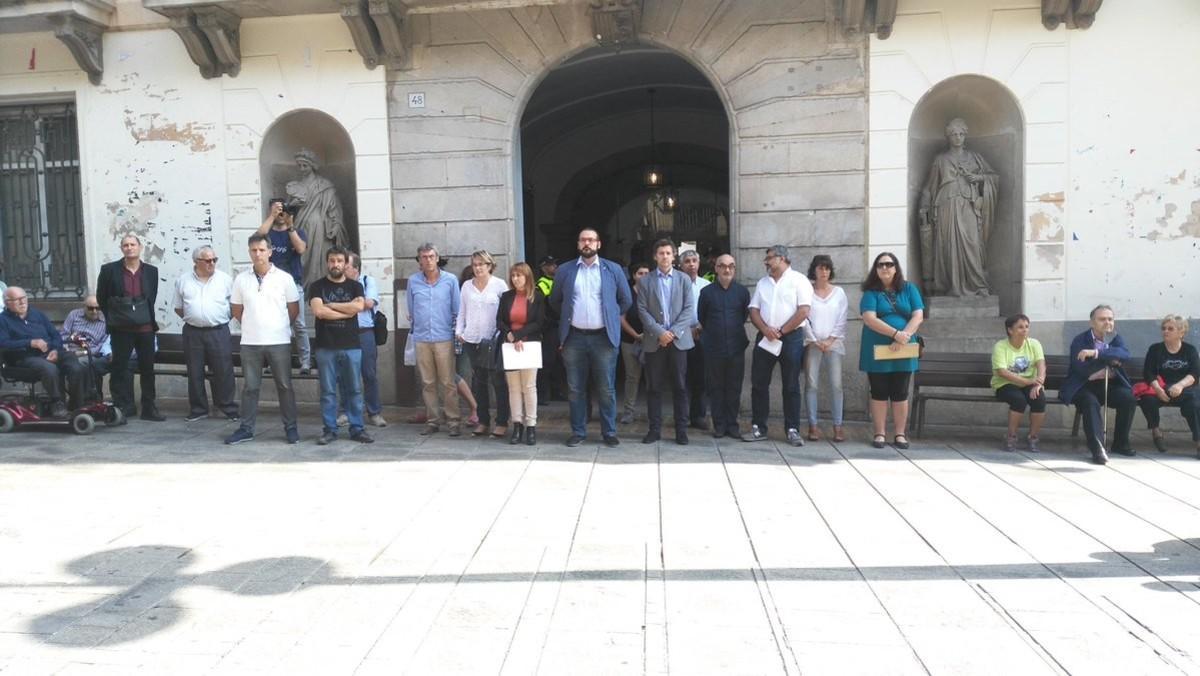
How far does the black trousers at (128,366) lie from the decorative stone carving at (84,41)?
3.24 m

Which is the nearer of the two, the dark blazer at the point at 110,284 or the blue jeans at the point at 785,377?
the blue jeans at the point at 785,377

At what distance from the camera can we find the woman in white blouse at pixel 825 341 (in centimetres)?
831

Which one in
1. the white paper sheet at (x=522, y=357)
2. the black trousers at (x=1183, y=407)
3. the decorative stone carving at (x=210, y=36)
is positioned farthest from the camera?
the decorative stone carving at (x=210, y=36)

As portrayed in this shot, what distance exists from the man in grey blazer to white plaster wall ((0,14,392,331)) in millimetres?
3304

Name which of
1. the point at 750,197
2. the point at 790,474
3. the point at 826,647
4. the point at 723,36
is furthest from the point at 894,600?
the point at 723,36

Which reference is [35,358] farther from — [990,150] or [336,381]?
[990,150]

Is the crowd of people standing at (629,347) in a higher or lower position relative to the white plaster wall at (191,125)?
lower

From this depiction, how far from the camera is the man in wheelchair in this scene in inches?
341

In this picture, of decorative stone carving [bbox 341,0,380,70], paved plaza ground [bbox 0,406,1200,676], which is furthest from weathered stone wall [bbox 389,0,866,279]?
paved plaza ground [bbox 0,406,1200,676]

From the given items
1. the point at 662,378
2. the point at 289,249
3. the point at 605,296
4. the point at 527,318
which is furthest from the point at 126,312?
the point at 662,378

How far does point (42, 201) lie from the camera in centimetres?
1102

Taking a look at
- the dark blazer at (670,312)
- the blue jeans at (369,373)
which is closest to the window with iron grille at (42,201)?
the blue jeans at (369,373)

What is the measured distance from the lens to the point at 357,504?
599 cm

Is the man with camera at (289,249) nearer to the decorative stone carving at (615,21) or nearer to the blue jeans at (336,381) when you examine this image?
the blue jeans at (336,381)
